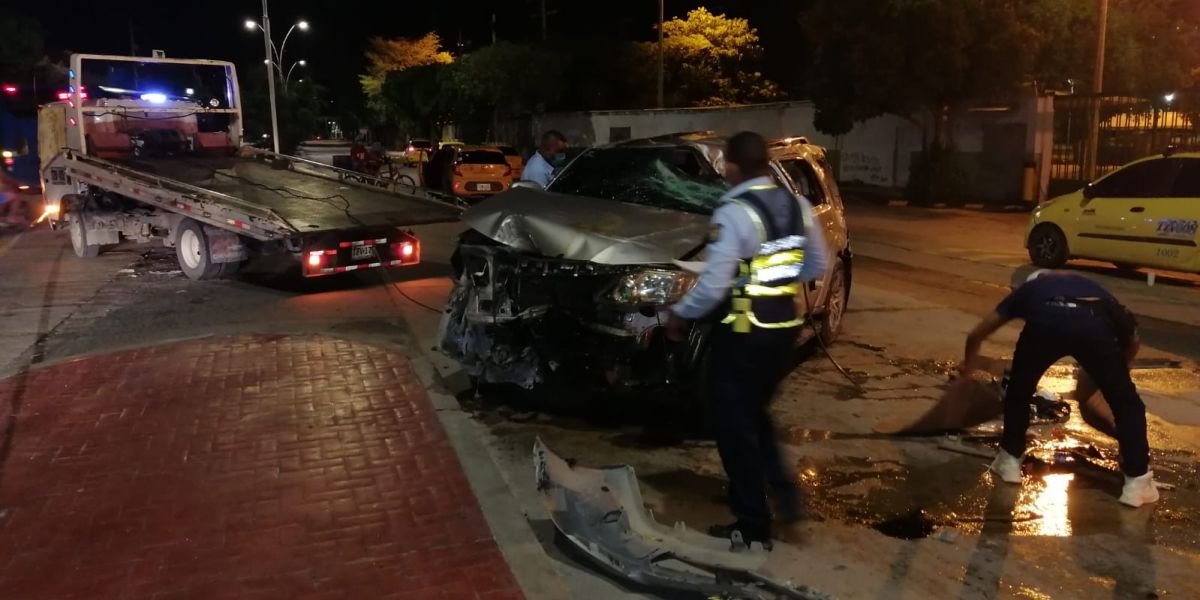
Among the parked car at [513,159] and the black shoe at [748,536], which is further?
the parked car at [513,159]

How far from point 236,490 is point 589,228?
256 cm

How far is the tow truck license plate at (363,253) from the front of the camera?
10188 mm

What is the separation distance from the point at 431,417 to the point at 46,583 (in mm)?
2610

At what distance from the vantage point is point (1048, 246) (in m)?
13.0

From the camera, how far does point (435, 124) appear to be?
55688 millimetres

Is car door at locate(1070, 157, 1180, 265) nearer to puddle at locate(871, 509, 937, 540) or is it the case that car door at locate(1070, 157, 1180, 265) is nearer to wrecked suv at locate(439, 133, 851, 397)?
wrecked suv at locate(439, 133, 851, 397)

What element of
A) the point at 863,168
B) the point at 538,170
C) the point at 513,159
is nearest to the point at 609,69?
the point at 863,168

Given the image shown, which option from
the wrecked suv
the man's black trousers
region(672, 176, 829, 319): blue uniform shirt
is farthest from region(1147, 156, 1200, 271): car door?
region(672, 176, 829, 319): blue uniform shirt

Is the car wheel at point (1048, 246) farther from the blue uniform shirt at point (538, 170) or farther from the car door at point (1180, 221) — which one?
the blue uniform shirt at point (538, 170)

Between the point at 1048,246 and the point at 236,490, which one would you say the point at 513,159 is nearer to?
the point at 1048,246

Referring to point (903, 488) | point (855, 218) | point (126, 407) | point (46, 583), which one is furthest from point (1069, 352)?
point (855, 218)

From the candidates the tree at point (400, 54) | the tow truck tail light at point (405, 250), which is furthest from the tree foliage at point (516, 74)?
the tow truck tail light at point (405, 250)

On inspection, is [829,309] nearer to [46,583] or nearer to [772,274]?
[772,274]

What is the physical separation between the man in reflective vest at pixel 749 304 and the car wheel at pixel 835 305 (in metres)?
3.50
